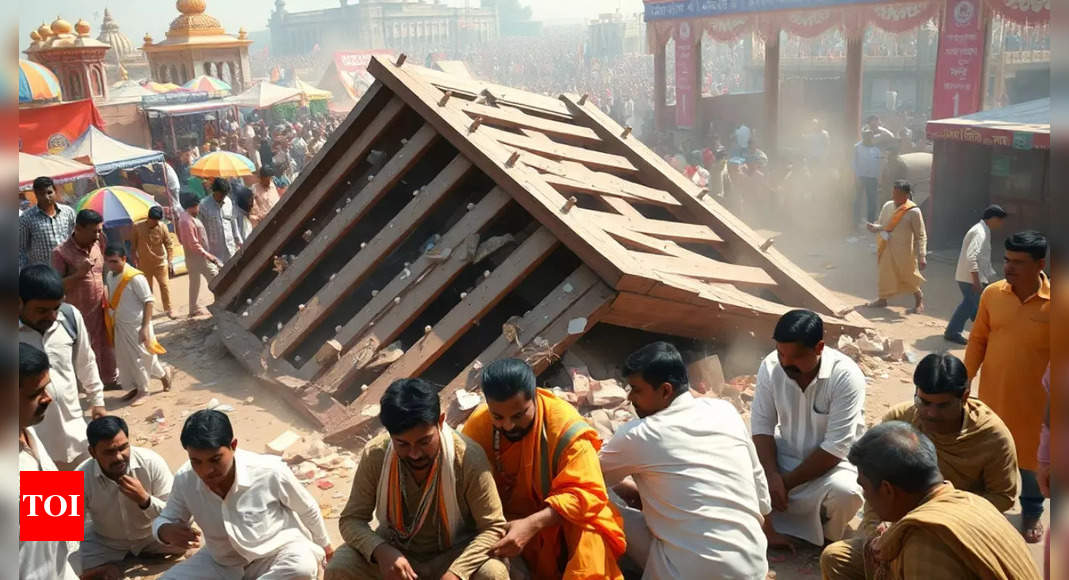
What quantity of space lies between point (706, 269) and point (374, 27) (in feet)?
321

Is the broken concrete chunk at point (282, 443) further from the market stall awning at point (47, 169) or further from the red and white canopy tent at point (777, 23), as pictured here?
the red and white canopy tent at point (777, 23)

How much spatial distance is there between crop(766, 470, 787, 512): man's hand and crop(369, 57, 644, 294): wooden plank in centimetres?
149

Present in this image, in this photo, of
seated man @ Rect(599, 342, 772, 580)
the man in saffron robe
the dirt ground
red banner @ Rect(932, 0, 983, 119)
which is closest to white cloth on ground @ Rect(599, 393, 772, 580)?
seated man @ Rect(599, 342, 772, 580)

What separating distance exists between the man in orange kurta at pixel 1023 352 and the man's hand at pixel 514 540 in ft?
8.76

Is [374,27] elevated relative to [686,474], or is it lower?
elevated

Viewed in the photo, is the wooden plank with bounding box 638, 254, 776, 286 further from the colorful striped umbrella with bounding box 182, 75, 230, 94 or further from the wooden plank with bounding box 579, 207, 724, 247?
the colorful striped umbrella with bounding box 182, 75, 230, 94

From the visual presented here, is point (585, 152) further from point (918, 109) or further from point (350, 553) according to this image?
point (918, 109)

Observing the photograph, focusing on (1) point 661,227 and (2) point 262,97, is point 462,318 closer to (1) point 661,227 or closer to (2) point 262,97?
(1) point 661,227

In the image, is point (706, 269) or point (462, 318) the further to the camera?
point (706, 269)

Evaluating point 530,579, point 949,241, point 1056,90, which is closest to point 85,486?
point 530,579

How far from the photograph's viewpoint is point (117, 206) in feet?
30.0

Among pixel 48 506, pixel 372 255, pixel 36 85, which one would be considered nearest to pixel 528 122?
pixel 372 255

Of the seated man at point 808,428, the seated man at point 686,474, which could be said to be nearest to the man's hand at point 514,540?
the seated man at point 686,474

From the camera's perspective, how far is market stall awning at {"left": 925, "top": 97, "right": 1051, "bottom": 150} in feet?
29.6
